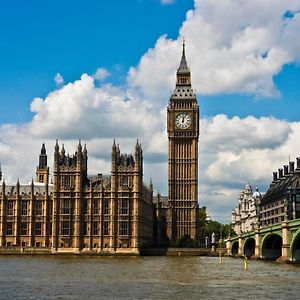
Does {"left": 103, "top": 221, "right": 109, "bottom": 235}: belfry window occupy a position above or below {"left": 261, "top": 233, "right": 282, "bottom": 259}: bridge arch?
above

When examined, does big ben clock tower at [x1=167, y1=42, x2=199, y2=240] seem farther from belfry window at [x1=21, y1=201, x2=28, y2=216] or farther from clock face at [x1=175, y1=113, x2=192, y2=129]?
belfry window at [x1=21, y1=201, x2=28, y2=216]

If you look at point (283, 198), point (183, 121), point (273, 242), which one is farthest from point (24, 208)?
point (273, 242)

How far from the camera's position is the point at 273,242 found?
105m

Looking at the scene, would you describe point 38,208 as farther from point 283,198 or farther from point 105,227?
point 283,198

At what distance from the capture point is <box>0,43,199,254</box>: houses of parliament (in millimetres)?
137250

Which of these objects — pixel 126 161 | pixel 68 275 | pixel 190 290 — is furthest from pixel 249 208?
pixel 190 290

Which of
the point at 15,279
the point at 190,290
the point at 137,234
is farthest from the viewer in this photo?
the point at 137,234

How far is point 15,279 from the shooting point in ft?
205

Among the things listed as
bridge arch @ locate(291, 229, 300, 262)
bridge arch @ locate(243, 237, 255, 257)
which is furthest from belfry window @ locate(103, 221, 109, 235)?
bridge arch @ locate(291, 229, 300, 262)

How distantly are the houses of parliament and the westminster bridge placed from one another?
1827 centimetres

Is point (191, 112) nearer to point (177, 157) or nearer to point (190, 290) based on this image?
point (177, 157)

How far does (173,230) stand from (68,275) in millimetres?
93853

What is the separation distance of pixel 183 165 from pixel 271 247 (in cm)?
5969

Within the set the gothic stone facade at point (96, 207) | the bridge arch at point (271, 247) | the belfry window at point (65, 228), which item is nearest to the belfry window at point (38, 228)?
the gothic stone facade at point (96, 207)
